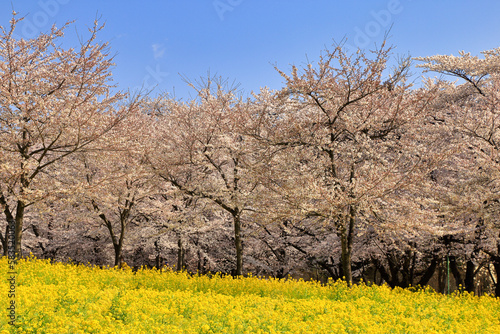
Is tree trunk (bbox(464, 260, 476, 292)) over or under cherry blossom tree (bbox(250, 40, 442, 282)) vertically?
under

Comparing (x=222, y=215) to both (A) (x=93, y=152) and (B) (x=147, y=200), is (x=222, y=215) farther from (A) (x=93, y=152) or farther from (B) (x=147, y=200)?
(A) (x=93, y=152)

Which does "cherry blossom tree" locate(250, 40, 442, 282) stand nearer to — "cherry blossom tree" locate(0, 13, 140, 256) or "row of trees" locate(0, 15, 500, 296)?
"row of trees" locate(0, 15, 500, 296)

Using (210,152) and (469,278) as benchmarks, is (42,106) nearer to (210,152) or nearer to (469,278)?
(210,152)

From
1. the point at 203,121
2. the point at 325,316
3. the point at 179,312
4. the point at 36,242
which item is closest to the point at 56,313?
the point at 179,312

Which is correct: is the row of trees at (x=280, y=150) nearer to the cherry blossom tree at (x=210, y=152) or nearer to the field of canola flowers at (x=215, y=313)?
the cherry blossom tree at (x=210, y=152)

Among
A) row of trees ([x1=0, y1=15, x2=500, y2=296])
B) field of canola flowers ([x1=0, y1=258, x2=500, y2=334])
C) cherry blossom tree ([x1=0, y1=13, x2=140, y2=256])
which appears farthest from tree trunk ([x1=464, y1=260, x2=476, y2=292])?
cherry blossom tree ([x1=0, y1=13, x2=140, y2=256])

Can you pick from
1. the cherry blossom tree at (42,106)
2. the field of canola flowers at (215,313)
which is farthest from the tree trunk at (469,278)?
the cherry blossom tree at (42,106)

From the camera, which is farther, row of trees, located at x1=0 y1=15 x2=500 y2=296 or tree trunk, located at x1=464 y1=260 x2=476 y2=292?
tree trunk, located at x1=464 y1=260 x2=476 y2=292

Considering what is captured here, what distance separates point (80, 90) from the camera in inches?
458

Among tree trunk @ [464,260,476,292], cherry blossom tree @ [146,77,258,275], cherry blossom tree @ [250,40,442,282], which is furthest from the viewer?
tree trunk @ [464,260,476,292]

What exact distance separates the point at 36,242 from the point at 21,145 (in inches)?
551

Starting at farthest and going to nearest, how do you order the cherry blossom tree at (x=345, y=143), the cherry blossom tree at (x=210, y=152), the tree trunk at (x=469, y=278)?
the tree trunk at (x=469, y=278)
the cherry blossom tree at (x=210, y=152)
the cherry blossom tree at (x=345, y=143)

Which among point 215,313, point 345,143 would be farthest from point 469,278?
point 215,313

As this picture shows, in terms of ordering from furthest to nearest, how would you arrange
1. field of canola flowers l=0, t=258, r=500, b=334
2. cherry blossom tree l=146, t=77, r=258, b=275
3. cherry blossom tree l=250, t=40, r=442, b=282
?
cherry blossom tree l=146, t=77, r=258, b=275 → cherry blossom tree l=250, t=40, r=442, b=282 → field of canola flowers l=0, t=258, r=500, b=334
